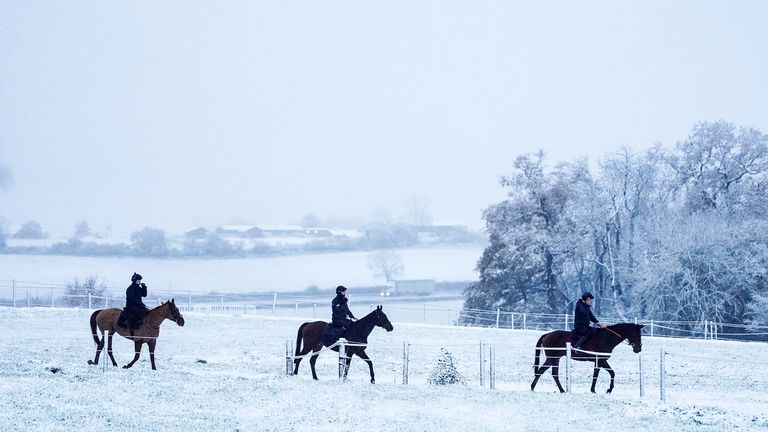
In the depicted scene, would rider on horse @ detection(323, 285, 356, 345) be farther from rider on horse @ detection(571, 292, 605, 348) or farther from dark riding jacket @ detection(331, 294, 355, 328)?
rider on horse @ detection(571, 292, 605, 348)

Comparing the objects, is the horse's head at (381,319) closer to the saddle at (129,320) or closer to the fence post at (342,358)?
the fence post at (342,358)

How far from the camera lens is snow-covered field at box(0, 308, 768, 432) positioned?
17219mm

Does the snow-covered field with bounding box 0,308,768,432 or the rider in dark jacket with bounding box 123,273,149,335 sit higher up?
the rider in dark jacket with bounding box 123,273,149,335

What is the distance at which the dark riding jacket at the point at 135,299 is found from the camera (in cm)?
2327

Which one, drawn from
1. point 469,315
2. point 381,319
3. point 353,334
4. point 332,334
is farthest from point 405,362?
point 469,315

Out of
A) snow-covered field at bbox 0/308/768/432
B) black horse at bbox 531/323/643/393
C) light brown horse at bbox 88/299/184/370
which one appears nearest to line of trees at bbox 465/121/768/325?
snow-covered field at bbox 0/308/768/432

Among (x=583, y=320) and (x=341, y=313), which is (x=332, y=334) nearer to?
(x=341, y=313)

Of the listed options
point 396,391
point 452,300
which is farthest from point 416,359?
point 452,300

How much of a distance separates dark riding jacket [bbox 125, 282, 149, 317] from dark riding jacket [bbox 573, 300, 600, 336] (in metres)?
10.5

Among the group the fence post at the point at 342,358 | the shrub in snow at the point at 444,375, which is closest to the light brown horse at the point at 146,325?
the fence post at the point at 342,358

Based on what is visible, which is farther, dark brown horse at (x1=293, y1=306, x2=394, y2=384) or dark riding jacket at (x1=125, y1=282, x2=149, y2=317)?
dark brown horse at (x1=293, y1=306, x2=394, y2=384)

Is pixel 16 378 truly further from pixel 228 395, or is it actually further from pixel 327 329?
pixel 327 329

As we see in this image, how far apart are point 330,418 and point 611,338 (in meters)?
8.20

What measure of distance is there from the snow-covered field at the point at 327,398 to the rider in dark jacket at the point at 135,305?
1.18 meters
